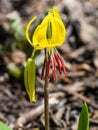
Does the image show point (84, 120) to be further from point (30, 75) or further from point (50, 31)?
point (50, 31)

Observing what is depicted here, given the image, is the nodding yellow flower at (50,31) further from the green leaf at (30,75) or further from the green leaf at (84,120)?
the green leaf at (84,120)

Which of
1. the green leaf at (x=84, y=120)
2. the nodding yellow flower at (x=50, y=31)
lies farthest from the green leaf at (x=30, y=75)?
the green leaf at (x=84, y=120)

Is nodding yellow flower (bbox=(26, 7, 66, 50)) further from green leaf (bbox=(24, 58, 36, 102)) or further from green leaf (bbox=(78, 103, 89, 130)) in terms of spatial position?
green leaf (bbox=(78, 103, 89, 130))

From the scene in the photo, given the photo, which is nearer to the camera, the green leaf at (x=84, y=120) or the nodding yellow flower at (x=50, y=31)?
the nodding yellow flower at (x=50, y=31)

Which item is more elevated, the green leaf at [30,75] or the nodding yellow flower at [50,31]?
the nodding yellow flower at [50,31]

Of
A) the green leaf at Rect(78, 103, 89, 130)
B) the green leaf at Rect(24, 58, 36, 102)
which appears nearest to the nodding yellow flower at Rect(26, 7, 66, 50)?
the green leaf at Rect(24, 58, 36, 102)

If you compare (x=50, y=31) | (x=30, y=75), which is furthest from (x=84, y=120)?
(x=50, y=31)

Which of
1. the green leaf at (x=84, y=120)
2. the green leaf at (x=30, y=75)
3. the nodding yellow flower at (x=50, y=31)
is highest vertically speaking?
the nodding yellow flower at (x=50, y=31)

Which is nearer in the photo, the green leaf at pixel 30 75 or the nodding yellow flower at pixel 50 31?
the nodding yellow flower at pixel 50 31

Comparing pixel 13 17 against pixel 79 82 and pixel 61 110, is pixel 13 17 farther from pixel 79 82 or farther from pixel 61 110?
pixel 61 110
